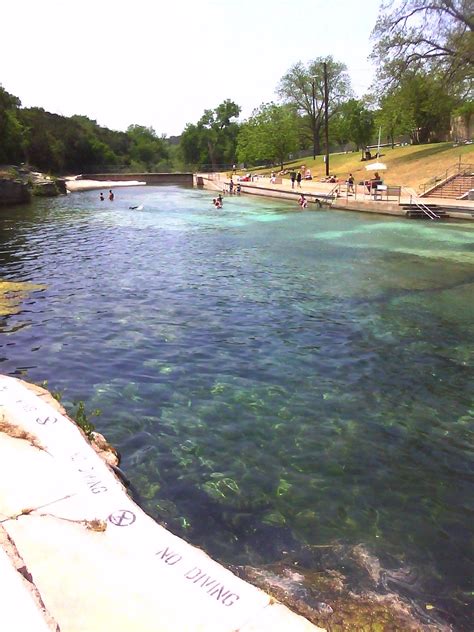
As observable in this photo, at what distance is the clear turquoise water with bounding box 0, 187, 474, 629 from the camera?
583 centimetres

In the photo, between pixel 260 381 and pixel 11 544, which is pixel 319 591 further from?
pixel 260 381

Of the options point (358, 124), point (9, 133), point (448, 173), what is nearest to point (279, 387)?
point (448, 173)

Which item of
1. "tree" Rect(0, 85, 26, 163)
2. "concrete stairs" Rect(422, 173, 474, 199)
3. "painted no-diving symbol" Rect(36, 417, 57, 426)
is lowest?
"painted no-diving symbol" Rect(36, 417, 57, 426)

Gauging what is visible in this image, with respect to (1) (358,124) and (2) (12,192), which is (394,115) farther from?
(2) (12,192)

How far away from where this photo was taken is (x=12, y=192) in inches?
1909

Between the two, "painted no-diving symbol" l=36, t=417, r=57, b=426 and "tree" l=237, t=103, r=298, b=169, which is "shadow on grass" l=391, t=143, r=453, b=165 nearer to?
"tree" l=237, t=103, r=298, b=169

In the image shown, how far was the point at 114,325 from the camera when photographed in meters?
12.8

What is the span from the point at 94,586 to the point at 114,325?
928 cm

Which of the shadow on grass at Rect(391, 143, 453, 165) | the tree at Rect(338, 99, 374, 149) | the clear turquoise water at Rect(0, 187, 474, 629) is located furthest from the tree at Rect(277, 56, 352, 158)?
the clear turquoise water at Rect(0, 187, 474, 629)

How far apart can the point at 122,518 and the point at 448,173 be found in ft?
146

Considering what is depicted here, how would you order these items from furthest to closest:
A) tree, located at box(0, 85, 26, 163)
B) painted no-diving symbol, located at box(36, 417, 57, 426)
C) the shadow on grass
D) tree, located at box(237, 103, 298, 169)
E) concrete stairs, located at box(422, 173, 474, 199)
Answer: tree, located at box(237, 103, 298, 169) → tree, located at box(0, 85, 26, 163) → the shadow on grass → concrete stairs, located at box(422, 173, 474, 199) → painted no-diving symbol, located at box(36, 417, 57, 426)

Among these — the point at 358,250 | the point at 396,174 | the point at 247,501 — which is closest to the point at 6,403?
the point at 247,501

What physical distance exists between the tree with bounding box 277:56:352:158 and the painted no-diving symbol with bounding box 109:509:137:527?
94.9m

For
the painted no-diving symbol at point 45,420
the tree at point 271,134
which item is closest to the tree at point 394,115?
the tree at point 271,134
